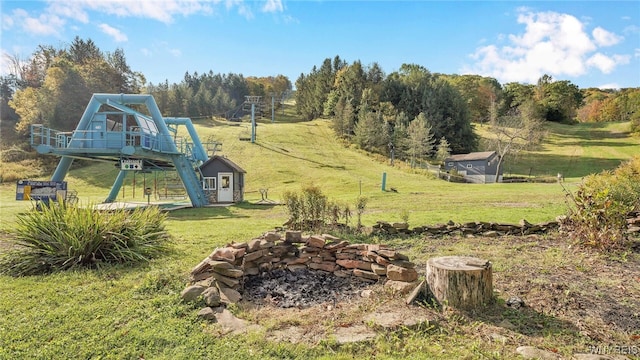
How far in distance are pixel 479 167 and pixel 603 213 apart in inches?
1317

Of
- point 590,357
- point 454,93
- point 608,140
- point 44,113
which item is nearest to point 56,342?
point 590,357

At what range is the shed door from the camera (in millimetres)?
18922

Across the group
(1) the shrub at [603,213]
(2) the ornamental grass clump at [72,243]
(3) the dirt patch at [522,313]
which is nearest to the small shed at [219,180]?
(2) the ornamental grass clump at [72,243]

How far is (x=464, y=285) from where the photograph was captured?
3768 mm

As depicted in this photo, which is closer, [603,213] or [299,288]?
[299,288]

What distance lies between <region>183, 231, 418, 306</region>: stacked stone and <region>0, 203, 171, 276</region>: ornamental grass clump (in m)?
1.93

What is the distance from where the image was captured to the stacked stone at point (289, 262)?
443 cm

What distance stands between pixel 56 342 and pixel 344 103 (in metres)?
50.4

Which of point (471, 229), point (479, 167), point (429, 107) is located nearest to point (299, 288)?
point (471, 229)

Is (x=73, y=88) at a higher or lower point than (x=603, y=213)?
higher

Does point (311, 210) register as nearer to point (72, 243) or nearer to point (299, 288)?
point (299, 288)

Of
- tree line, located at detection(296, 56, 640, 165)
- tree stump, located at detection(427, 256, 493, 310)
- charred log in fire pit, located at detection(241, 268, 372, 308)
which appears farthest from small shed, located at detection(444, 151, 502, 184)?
tree stump, located at detection(427, 256, 493, 310)

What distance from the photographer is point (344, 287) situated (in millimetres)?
4973

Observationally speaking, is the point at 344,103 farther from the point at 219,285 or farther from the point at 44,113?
the point at 219,285
